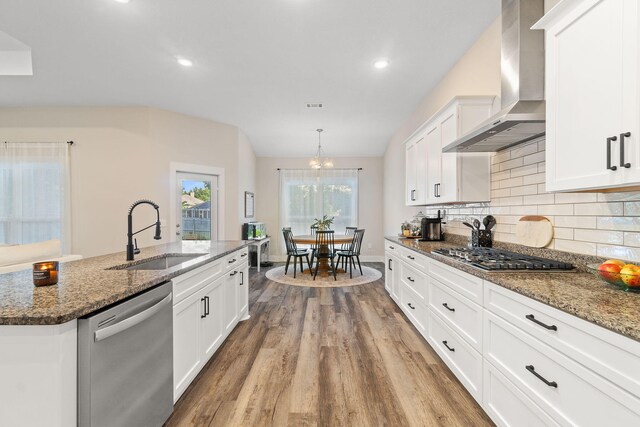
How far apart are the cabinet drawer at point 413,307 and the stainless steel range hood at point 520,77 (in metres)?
1.54

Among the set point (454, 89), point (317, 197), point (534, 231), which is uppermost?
point (454, 89)

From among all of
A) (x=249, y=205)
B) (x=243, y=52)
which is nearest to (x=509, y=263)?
(x=243, y=52)

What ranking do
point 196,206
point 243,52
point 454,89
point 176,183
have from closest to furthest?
point 243,52 → point 454,89 → point 176,183 → point 196,206

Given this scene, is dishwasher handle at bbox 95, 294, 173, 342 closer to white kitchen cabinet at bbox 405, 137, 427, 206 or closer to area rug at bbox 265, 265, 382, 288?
white kitchen cabinet at bbox 405, 137, 427, 206

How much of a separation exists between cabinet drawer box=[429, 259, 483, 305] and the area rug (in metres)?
2.52

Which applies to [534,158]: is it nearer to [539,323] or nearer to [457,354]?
[539,323]

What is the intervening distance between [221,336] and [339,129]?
4.28m

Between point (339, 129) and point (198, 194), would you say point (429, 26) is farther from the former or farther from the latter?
point (198, 194)

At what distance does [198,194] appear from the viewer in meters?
4.97

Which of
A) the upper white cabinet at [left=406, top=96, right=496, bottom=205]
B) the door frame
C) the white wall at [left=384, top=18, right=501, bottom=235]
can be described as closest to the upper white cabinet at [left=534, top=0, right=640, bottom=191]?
the upper white cabinet at [left=406, top=96, right=496, bottom=205]

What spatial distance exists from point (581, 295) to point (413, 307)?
1.84 m

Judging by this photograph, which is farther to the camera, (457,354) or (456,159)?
(456,159)

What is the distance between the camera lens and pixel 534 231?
2031 millimetres

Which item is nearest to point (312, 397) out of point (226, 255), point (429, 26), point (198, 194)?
point (226, 255)
